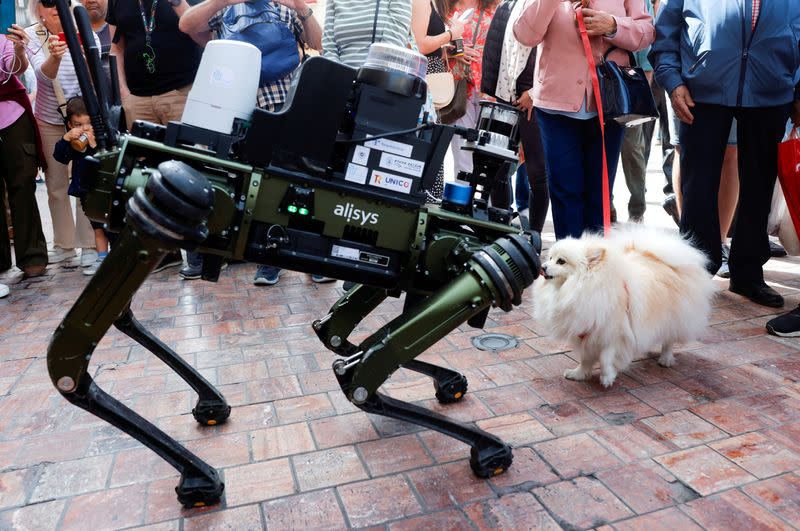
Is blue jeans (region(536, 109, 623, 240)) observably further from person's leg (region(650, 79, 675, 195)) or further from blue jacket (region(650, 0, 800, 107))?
person's leg (region(650, 79, 675, 195))

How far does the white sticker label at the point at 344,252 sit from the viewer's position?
1.82 metres

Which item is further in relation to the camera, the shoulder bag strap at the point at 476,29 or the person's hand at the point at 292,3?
the shoulder bag strap at the point at 476,29

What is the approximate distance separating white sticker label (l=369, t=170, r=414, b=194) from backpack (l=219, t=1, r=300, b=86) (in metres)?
2.33

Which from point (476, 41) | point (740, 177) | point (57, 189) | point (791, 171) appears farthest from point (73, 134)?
point (791, 171)

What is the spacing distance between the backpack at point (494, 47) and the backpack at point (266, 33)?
155 centimetres

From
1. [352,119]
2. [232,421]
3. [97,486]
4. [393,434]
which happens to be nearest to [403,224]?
[352,119]

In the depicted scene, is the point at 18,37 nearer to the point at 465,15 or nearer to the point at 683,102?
the point at 465,15

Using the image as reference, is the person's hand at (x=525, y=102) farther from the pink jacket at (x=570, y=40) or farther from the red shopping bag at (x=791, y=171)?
the red shopping bag at (x=791, y=171)

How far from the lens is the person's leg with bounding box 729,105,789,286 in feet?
11.3

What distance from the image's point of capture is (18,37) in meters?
4.06

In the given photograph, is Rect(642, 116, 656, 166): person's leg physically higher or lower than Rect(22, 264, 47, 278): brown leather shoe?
higher

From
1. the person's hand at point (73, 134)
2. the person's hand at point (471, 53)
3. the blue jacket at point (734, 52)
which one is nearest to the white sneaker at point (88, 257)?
the person's hand at point (73, 134)

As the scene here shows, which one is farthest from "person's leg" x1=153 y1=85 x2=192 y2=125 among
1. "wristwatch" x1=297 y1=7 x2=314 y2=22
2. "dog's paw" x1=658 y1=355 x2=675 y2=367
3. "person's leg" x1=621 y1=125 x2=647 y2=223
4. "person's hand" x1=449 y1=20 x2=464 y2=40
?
"person's leg" x1=621 y1=125 x2=647 y2=223

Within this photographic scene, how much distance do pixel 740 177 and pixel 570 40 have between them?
139 cm
